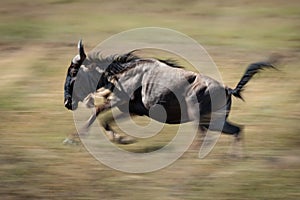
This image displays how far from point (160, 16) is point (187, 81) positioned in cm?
727

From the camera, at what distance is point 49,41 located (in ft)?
46.3

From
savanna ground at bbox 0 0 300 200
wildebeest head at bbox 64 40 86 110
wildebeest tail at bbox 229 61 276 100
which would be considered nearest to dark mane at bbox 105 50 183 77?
wildebeest head at bbox 64 40 86 110

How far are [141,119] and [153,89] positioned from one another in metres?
1.25

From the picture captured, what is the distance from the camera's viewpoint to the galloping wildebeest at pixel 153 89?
8.34 metres

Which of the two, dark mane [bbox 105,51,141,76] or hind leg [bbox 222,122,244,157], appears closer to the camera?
hind leg [bbox 222,122,244,157]

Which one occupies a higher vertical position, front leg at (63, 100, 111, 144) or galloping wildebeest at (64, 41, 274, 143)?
galloping wildebeest at (64, 41, 274, 143)

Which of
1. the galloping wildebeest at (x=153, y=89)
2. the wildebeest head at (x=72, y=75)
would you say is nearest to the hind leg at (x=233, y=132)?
the galloping wildebeest at (x=153, y=89)

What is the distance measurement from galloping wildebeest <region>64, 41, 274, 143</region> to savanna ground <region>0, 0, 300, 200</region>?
1.35 ft

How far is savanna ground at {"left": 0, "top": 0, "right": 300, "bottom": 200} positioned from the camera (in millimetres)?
7645

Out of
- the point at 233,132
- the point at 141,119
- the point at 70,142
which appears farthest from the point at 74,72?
the point at 233,132

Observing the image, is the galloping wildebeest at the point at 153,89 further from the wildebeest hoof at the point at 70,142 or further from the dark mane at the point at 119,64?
the wildebeest hoof at the point at 70,142

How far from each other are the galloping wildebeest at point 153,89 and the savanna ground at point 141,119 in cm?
41

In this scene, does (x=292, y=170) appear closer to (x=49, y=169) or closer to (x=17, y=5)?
(x=49, y=169)

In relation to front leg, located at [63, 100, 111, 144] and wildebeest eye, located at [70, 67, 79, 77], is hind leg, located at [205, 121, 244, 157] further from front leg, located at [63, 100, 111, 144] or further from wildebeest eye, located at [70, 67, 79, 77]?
wildebeest eye, located at [70, 67, 79, 77]
